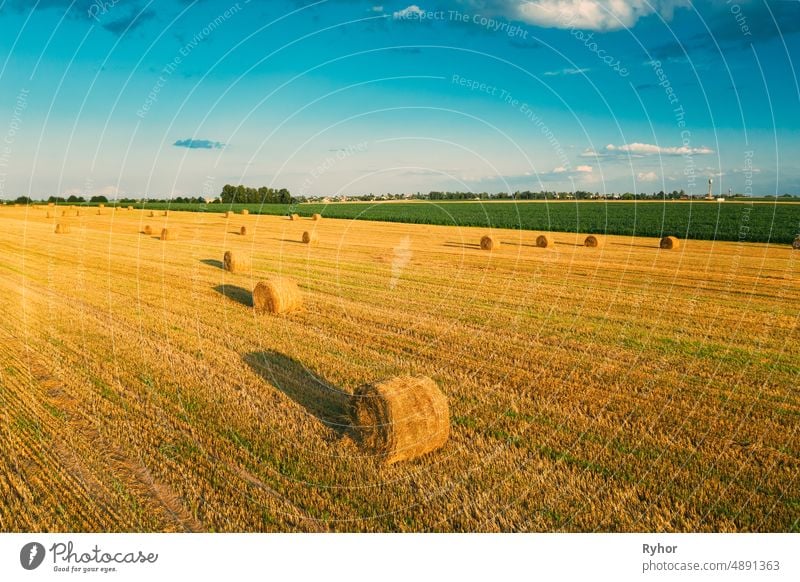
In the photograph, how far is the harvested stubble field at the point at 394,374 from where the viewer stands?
5656mm

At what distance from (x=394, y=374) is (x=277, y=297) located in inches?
208

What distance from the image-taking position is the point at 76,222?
41.3 metres

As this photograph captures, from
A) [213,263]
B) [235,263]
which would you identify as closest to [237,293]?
[235,263]

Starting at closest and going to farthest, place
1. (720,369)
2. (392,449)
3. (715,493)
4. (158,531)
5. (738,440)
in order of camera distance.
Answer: (158,531), (715,493), (392,449), (738,440), (720,369)

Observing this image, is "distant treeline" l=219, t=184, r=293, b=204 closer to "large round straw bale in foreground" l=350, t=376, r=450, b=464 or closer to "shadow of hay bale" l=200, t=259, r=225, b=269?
"shadow of hay bale" l=200, t=259, r=225, b=269

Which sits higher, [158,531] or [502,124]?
[502,124]

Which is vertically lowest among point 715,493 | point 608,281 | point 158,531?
point 158,531

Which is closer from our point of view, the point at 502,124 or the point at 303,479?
the point at 303,479

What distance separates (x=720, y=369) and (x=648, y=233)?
33.7 meters

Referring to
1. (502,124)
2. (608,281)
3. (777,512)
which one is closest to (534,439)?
(777,512)

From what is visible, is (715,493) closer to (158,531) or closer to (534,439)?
(534,439)

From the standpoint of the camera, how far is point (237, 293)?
1653cm

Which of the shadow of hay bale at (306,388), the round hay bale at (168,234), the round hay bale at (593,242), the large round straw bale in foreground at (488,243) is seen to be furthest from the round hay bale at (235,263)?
the round hay bale at (593,242)

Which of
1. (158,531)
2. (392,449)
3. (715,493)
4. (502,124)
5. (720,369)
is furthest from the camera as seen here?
(502,124)
